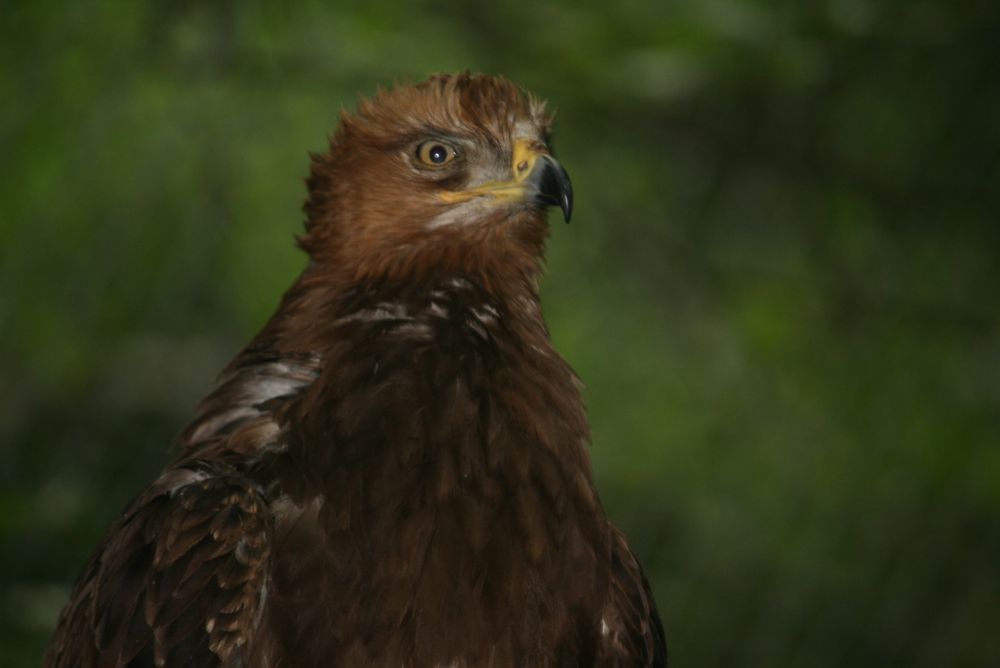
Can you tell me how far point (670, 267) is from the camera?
3785 mm

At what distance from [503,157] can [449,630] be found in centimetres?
82

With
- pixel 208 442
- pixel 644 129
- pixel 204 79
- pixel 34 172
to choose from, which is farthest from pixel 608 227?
pixel 208 442

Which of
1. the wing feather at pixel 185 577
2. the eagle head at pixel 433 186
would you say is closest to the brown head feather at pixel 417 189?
the eagle head at pixel 433 186

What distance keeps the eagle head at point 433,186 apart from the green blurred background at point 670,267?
0.95 ft

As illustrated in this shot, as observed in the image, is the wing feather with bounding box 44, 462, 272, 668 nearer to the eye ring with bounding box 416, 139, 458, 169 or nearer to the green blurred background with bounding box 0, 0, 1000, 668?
the green blurred background with bounding box 0, 0, 1000, 668

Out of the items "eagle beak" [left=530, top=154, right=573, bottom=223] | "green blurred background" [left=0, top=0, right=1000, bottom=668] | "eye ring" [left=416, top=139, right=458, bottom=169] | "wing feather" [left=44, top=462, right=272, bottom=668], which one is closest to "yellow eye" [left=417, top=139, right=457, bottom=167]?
"eye ring" [left=416, top=139, right=458, bottom=169]

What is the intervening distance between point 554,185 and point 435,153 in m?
0.21

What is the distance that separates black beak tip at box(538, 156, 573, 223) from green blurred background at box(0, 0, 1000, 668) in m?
0.32

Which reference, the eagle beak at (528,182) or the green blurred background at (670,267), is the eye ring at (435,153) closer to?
the eagle beak at (528,182)

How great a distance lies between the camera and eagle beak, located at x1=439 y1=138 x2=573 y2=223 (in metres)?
2.21

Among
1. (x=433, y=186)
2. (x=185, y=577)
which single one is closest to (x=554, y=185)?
(x=433, y=186)

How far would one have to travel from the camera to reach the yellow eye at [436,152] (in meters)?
2.26

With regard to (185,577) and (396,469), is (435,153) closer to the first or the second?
(396,469)

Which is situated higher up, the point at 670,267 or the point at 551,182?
the point at 551,182
